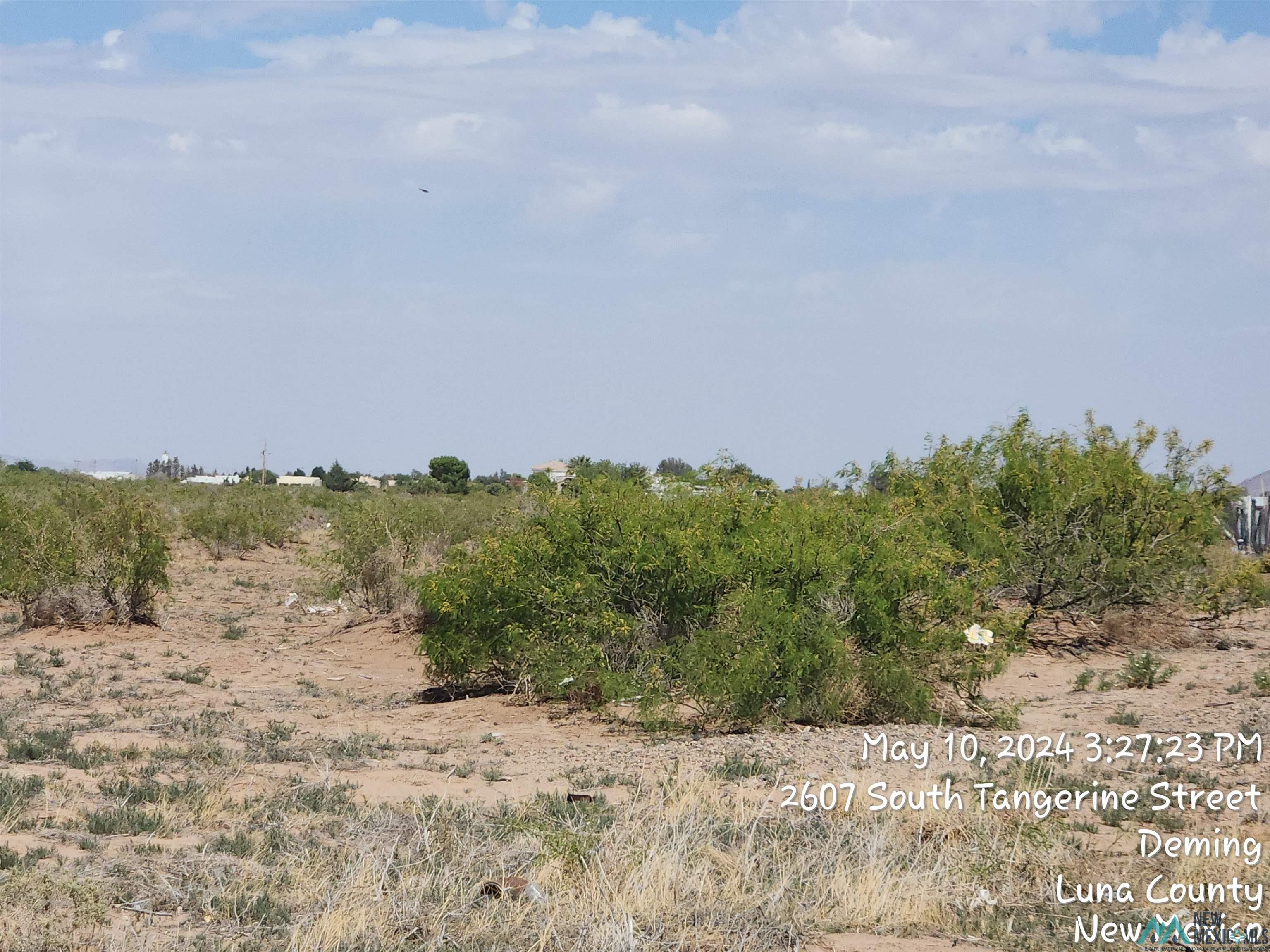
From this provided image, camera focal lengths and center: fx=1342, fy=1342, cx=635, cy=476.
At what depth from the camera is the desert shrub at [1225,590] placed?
2003 centimetres

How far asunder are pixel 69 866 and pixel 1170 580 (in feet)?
56.5

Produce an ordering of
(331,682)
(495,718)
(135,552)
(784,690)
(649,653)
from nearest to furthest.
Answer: (784,690) → (649,653) → (495,718) → (331,682) → (135,552)

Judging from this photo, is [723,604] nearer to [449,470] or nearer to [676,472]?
[676,472]

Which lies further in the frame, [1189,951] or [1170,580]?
[1170,580]

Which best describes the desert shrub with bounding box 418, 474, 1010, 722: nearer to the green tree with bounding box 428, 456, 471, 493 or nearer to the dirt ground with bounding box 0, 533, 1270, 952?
the dirt ground with bounding box 0, 533, 1270, 952

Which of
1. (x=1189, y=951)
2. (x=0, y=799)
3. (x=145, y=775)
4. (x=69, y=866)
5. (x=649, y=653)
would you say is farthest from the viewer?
(x=649, y=653)

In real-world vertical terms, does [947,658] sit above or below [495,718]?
above

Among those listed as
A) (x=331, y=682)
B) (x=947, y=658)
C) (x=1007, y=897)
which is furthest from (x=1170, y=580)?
(x=1007, y=897)

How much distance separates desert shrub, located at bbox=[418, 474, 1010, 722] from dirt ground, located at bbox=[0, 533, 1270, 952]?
512mm

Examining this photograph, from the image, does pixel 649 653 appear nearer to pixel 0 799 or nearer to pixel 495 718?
pixel 495 718

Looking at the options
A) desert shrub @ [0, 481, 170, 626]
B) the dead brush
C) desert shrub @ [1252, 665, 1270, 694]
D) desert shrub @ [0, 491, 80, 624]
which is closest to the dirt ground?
desert shrub @ [1252, 665, 1270, 694]

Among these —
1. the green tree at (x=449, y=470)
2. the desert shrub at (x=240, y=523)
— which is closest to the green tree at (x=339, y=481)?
the green tree at (x=449, y=470)

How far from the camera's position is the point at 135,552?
66.7ft

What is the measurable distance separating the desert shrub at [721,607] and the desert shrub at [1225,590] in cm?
781
